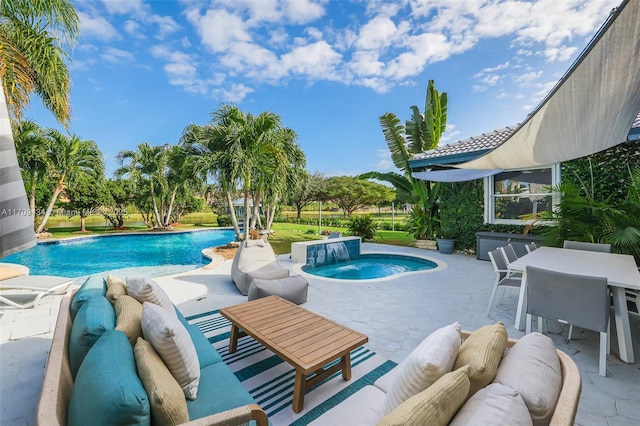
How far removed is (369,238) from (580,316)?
10.9m

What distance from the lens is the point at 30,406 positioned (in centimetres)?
255

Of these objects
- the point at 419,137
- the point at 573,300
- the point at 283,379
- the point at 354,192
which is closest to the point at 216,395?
the point at 283,379

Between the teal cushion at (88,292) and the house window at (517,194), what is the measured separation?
430 inches

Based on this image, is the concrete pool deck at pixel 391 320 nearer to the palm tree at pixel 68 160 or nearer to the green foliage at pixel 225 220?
the palm tree at pixel 68 160

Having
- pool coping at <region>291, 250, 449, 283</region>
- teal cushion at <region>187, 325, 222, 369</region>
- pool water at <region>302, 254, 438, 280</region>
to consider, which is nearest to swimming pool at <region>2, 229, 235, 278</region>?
pool coping at <region>291, 250, 449, 283</region>

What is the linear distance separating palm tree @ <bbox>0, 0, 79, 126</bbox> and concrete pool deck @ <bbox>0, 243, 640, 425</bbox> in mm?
4683

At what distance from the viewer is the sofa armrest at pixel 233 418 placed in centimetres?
125

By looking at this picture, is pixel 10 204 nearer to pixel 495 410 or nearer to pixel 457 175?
pixel 495 410

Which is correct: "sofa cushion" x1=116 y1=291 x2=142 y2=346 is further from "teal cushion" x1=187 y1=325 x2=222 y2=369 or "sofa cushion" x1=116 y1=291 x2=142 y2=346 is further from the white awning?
the white awning

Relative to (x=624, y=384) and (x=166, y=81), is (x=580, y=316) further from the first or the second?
(x=166, y=81)

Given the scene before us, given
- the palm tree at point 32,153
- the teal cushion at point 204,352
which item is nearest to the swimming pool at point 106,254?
the palm tree at point 32,153

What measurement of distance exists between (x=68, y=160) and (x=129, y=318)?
2268 centimetres

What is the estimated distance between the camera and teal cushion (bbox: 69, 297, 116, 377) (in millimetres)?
1797

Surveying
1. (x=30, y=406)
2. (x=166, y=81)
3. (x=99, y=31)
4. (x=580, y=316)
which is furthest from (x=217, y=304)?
(x=166, y=81)
